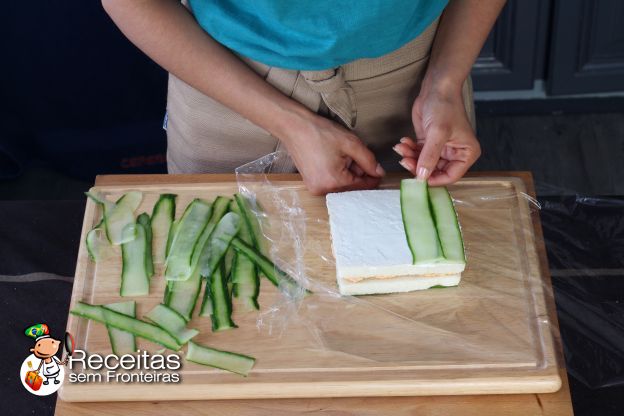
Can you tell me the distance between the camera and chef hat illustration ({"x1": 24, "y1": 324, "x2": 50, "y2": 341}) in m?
1.85

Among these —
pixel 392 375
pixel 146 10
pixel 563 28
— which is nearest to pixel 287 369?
pixel 392 375

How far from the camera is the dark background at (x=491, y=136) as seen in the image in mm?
1887

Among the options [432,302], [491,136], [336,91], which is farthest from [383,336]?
[491,136]

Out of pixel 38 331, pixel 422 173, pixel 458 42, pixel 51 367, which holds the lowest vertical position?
pixel 51 367

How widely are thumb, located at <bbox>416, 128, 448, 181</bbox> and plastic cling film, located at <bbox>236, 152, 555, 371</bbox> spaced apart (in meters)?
0.14

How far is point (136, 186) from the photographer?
2018 mm

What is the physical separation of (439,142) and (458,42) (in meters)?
0.28

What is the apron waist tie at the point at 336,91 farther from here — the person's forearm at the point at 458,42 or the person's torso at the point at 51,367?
the person's torso at the point at 51,367

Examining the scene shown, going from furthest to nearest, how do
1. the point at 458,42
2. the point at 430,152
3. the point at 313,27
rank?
the point at 458,42, the point at 430,152, the point at 313,27

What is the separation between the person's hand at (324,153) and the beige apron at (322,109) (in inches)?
2.6

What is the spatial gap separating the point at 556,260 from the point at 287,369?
0.76 m

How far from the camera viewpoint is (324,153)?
191 centimetres

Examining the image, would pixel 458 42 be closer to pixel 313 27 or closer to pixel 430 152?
pixel 430 152

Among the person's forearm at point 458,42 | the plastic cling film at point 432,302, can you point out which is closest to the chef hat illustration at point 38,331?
the plastic cling film at point 432,302
